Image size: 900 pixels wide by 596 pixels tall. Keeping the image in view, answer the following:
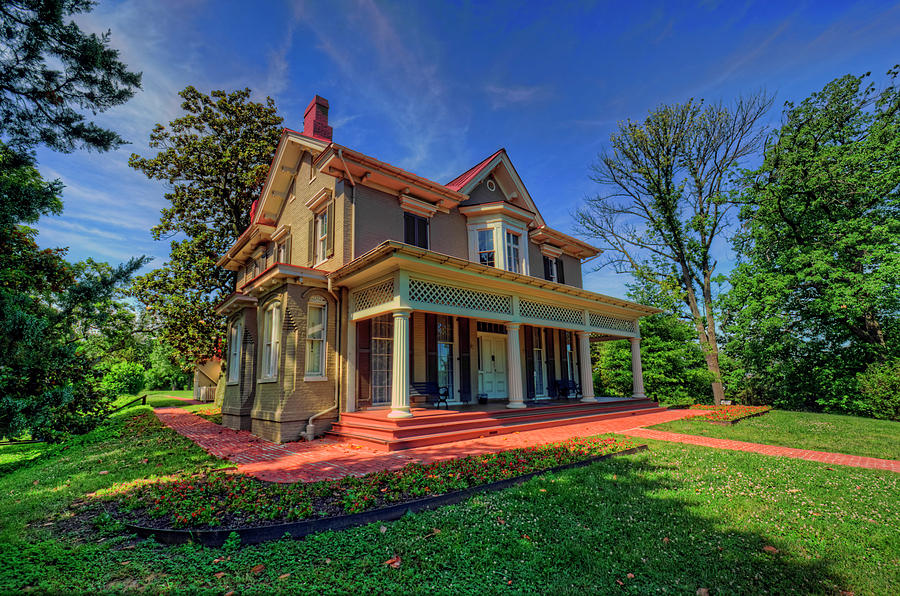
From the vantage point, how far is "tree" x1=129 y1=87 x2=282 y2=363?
1717cm

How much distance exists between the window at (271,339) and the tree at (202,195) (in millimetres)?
8329

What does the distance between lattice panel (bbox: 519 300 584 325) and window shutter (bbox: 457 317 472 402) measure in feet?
6.89

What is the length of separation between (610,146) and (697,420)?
16.3 m

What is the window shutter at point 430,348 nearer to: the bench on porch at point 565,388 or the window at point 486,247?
the window at point 486,247

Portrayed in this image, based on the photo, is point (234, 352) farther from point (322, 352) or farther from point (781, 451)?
point (781, 451)

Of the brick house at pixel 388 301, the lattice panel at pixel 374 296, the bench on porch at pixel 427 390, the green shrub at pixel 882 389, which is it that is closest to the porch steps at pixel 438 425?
the brick house at pixel 388 301

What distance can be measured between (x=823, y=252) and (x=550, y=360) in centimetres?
1338

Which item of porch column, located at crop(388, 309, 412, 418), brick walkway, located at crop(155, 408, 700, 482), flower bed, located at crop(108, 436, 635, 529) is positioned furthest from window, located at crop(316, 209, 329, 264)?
flower bed, located at crop(108, 436, 635, 529)

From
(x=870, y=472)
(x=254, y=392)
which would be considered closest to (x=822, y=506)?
(x=870, y=472)

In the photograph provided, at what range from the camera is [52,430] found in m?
4.75

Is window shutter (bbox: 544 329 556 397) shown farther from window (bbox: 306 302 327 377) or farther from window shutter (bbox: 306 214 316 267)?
window shutter (bbox: 306 214 316 267)

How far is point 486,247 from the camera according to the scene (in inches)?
554

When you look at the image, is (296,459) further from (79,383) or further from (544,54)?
(544,54)

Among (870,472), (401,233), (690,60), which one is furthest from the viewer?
(401,233)
